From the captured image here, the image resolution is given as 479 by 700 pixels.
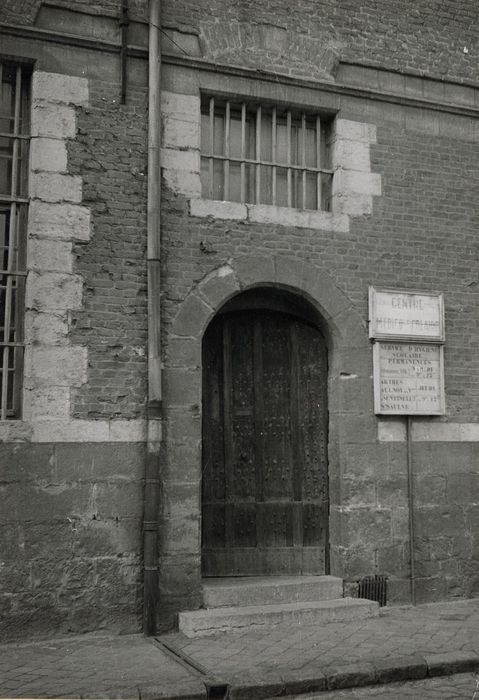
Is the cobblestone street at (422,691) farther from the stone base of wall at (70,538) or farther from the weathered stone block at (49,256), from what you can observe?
the weathered stone block at (49,256)

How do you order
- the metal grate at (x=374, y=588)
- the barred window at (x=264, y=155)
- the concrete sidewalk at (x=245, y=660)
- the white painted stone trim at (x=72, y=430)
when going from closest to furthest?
the concrete sidewalk at (x=245, y=660) < the white painted stone trim at (x=72, y=430) < the metal grate at (x=374, y=588) < the barred window at (x=264, y=155)

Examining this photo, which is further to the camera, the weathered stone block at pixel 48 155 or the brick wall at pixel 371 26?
the brick wall at pixel 371 26

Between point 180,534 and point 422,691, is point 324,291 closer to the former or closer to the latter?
point 180,534

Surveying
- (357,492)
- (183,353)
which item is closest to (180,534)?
(183,353)

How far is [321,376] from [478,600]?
9.13 feet

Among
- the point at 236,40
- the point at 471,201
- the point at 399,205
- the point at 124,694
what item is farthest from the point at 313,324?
the point at 124,694

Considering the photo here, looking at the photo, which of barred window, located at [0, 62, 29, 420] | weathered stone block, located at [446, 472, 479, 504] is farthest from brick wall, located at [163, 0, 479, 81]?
weathered stone block, located at [446, 472, 479, 504]

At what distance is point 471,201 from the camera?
8.60 meters

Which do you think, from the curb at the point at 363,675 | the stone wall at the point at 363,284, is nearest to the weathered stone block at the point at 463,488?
the stone wall at the point at 363,284

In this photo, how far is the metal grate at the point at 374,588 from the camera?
25.3ft

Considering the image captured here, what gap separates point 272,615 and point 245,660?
108 cm

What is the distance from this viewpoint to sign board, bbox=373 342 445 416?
26.1 feet

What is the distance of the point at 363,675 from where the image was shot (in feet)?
18.6

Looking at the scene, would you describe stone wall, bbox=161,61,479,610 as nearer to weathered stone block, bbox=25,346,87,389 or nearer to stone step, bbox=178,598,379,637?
stone step, bbox=178,598,379,637
